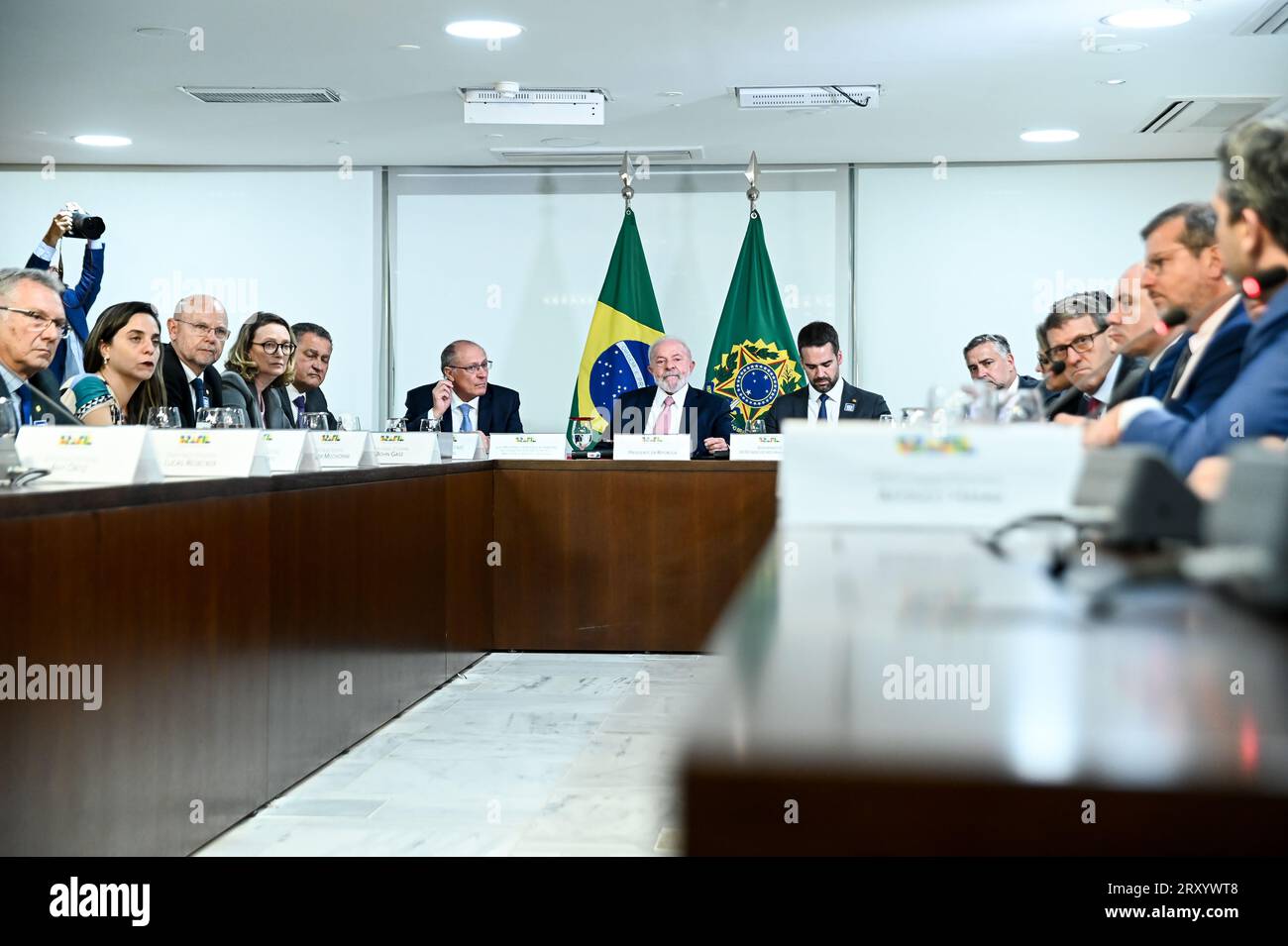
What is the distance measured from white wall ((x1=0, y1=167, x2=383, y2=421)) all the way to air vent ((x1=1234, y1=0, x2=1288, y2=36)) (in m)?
5.09

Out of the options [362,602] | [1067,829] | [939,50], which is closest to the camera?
[1067,829]

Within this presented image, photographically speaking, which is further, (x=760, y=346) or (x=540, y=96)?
(x=760, y=346)

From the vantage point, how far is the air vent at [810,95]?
19.3ft

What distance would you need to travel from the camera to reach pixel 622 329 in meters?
7.50

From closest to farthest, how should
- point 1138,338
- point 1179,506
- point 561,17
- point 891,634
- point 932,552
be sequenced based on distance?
1. point 891,634
2. point 1179,506
3. point 932,552
4. point 1138,338
5. point 561,17

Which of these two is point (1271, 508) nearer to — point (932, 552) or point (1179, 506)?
point (1179, 506)

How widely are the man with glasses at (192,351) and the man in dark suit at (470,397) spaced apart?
1328mm

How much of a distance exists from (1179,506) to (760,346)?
21.2 feet

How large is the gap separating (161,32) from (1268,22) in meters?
4.45

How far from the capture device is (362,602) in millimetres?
3596

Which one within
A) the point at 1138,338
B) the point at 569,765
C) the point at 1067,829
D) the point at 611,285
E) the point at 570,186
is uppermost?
the point at 570,186

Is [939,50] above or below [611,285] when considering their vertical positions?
above

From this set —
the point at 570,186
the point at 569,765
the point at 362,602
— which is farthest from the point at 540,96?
the point at 569,765

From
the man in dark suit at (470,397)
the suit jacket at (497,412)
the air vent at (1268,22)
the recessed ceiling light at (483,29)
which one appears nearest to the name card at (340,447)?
the man in dark suit at (470,397)
